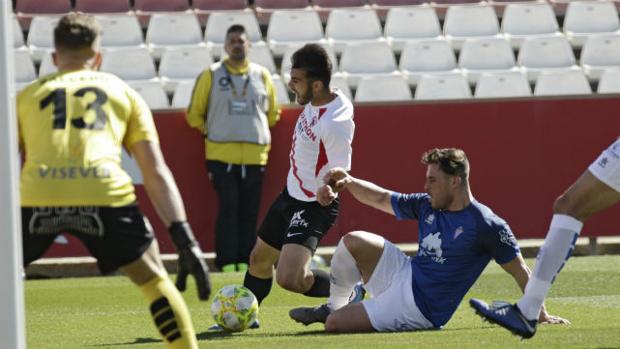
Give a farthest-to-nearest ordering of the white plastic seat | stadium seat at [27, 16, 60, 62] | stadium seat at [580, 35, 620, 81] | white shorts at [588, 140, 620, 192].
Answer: stadium seat at [580, 35, 620, 81] → stadium seat at [27, 16, 60, 62] → the white plastic seat → white shorts at [588, 140, 620, 192]

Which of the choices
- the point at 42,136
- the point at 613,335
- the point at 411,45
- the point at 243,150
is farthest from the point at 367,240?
the point at 411,45

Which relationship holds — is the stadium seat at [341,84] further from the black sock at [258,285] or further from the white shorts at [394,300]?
the white shorts at [394,300]

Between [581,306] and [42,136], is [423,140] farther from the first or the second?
[42,136]

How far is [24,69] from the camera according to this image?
1753 cm

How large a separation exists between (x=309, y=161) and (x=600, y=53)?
33.0ft

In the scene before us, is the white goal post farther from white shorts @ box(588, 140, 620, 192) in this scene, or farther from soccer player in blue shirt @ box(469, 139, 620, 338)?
white shorts @ box(588, 140, 620, 192)

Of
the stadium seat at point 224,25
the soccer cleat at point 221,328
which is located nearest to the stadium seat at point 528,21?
the stadium seat at point 224,25

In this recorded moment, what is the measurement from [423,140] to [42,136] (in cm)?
982

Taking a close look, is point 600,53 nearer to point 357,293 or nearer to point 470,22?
point 470,22

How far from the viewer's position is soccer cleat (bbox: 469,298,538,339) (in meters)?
7.78

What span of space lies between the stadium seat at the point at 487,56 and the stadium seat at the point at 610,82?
3.78 feet

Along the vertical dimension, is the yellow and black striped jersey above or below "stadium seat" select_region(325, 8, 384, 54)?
above

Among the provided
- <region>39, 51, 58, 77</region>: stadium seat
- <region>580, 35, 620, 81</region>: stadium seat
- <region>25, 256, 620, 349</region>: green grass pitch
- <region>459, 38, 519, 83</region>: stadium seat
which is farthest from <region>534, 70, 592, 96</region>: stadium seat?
<region>39, 51, 58, 77</region>: stadium seat

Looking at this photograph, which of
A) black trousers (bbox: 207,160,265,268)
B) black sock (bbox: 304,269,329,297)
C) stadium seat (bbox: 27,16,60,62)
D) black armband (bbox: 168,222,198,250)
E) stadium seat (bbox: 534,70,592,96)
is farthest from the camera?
stadium seat (bbox: 27,16,60,62)
